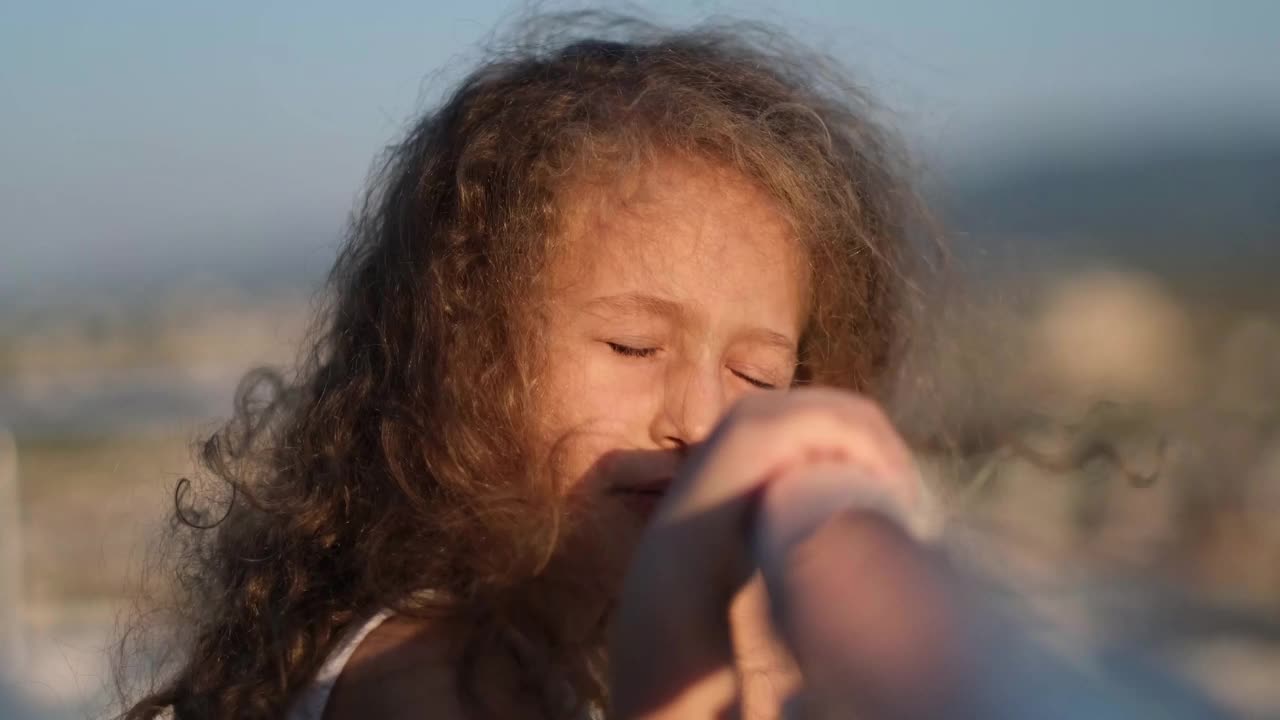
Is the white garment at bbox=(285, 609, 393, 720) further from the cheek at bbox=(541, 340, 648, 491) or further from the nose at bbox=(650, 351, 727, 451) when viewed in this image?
the nose at bbox=(650, 351, 727, 451)

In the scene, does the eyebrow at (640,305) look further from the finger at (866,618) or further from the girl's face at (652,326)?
the finger at (866,618)

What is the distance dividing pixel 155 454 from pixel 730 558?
4071 mm

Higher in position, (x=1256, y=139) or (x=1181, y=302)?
(x=1256, y=139)

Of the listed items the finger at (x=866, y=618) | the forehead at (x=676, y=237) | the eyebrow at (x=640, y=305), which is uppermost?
the finger at (x=866, y=618)

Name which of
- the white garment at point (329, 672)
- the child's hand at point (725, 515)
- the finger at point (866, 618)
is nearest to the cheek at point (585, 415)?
the white garment at point (329, 672)

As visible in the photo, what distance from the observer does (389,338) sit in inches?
78.0

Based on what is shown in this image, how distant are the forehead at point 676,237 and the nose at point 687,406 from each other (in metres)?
0.11

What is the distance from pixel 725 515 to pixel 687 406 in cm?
79

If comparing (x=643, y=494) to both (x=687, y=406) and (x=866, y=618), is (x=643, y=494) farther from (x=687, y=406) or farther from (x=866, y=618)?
(x=866, y=618)

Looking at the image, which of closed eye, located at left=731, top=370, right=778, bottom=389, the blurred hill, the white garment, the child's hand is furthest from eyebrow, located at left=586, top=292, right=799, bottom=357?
the blurred hill

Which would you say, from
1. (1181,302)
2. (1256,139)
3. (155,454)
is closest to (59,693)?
(155,454)

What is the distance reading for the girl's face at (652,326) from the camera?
1688 millimetres

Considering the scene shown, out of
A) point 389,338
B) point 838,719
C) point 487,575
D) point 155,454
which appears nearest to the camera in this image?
point 838,719

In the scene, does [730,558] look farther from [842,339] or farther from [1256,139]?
[1256,139]
